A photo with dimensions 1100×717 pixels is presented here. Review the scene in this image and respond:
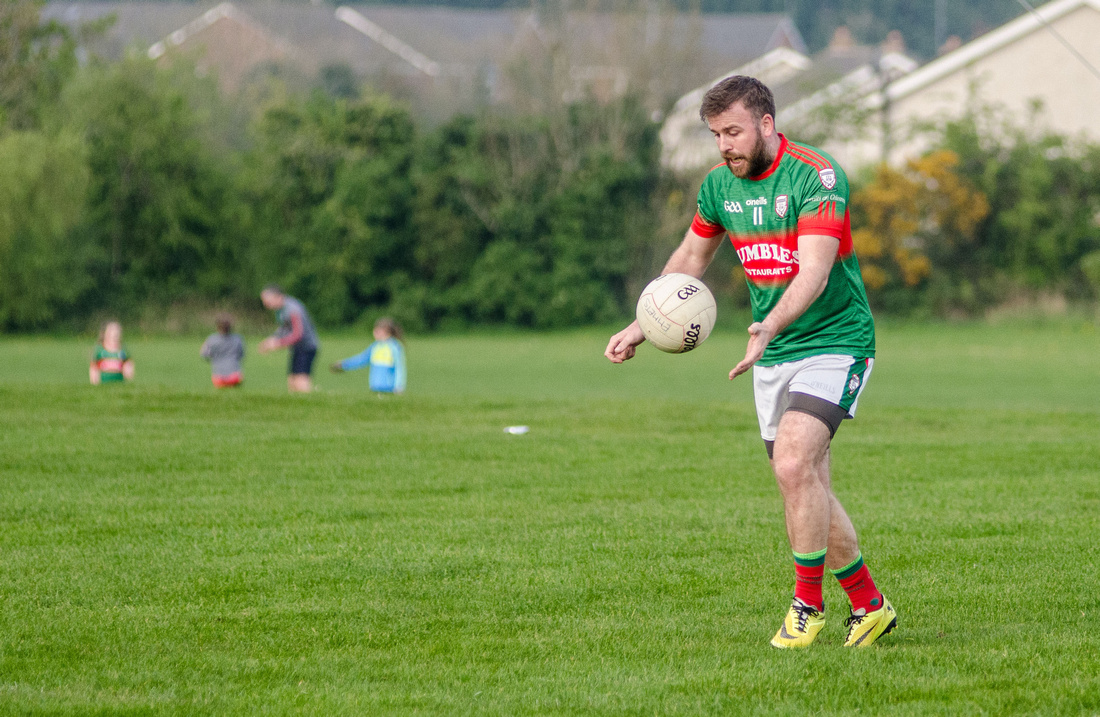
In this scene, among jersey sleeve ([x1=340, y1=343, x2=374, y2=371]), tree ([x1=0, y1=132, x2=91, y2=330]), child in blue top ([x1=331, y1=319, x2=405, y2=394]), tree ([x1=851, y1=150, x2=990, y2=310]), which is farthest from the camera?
tree ([x1=851, y1=150, x2=990, y2=310])

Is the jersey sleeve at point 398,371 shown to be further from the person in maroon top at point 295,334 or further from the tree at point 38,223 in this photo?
the tree at point 38,223

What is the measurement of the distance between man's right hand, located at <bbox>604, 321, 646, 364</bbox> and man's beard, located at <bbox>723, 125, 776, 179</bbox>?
830 millimetres

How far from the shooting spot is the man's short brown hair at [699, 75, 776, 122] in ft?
16.9

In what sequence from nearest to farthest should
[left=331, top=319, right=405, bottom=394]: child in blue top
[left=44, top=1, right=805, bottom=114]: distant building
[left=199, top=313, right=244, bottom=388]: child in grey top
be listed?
1. [left=331, top=319, right=405, bottom=394]: child in blue top
2. [left=199, top=313, right=244, bottom=388]: child in grey top
3. [left=44, top=1, right=805, bottom=114]: distant building

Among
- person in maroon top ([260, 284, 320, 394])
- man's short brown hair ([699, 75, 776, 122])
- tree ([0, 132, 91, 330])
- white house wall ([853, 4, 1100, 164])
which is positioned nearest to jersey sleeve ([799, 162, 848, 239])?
man's short brown hair ([699, 75, 776, 122])

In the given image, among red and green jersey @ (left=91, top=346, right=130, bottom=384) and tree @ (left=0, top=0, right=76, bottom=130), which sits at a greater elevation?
tree @ (left=0, top=0, right=76, bottom=130)

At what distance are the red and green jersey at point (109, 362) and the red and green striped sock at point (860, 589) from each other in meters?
14.0

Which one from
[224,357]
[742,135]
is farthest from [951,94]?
[742,135]

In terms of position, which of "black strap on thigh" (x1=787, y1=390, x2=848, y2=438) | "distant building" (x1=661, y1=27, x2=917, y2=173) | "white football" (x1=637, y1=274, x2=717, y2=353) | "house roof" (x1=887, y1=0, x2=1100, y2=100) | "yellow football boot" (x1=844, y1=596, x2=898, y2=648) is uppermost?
"house roof" (x1=887, y1=0, x2=1100, y2=100)

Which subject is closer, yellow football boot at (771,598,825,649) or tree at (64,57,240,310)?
yellow football boot at (771,598,825,649)

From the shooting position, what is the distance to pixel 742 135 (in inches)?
205

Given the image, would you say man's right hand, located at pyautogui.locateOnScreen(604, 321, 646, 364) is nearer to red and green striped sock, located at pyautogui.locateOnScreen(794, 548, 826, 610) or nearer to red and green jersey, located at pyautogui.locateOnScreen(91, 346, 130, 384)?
red and green striped sock, located at pyautogui.locateOnScreen(794, 548, 826, 610)

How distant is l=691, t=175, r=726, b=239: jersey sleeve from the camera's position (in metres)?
5.57

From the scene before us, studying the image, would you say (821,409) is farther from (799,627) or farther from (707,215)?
(707,215)
